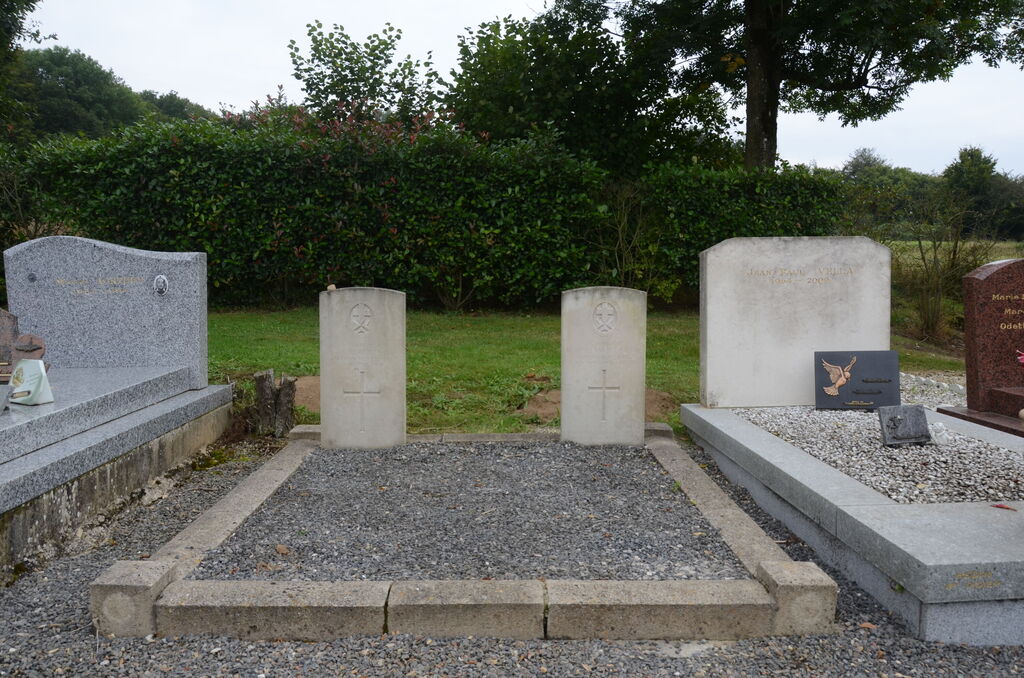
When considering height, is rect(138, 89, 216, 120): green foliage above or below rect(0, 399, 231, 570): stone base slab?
above

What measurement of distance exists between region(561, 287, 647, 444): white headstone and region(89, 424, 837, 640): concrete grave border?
8.52 ft

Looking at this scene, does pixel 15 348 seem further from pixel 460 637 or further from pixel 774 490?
pixel 774 490

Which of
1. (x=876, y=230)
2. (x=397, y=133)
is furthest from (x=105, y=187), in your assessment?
(x=876, y=230)

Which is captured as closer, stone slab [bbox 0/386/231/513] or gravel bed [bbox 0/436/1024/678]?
gravel bed [bbox 0/436/1024/678]

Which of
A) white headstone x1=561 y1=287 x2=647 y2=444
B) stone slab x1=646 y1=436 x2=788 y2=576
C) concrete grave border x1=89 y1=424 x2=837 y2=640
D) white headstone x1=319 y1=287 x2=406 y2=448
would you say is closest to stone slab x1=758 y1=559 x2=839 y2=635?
concrete grave border x1=89 y1=424 x2=837 y2=640

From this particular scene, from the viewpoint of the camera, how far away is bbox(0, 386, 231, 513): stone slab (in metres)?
3.36

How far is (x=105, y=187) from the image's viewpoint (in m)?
10.5

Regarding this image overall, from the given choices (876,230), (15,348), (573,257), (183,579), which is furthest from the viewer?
(876,230)

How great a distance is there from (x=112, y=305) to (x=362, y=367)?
2119mm

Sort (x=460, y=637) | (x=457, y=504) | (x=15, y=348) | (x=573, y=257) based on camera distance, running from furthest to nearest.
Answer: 1. (x=573, y=257)
2. (x=15, y=348)
3. (x=457, y=504)
4. (x=460, y=637)

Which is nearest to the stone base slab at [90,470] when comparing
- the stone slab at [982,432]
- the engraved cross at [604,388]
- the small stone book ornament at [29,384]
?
the small stone book ornament at [29,384]

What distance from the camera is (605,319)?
5270 mm

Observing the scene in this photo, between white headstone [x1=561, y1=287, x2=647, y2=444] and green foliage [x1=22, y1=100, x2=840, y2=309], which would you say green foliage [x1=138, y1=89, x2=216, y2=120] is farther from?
white headstone [x1=561, y1=287, x2=647, y2=444]

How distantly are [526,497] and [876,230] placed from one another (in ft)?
36.9
